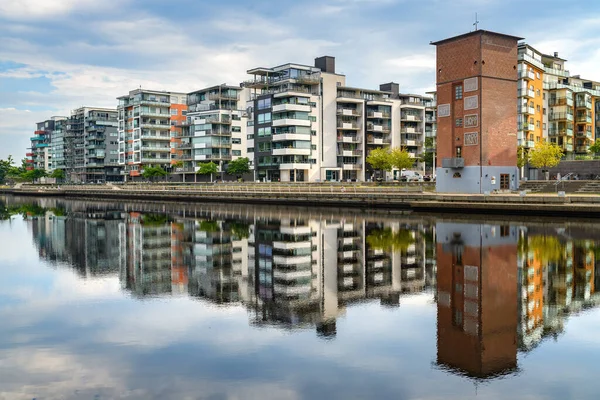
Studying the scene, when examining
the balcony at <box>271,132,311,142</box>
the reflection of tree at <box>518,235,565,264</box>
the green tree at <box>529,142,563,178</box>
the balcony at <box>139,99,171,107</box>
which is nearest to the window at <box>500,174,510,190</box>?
the green tree at <box>529,142,563,178</box>

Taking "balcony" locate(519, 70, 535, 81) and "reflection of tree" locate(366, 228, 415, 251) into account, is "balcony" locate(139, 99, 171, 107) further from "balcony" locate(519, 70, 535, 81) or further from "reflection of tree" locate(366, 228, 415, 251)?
"reflection of tree" locate(366, 228, 415, 251)

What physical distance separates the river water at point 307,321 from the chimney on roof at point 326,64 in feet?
323

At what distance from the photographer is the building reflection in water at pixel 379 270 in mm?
18219

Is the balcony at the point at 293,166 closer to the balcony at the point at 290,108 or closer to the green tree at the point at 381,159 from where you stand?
Answer: the balcony at the point at 290,108

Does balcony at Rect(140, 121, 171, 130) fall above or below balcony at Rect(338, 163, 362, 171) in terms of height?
above

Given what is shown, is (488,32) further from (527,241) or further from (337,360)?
(337,360)

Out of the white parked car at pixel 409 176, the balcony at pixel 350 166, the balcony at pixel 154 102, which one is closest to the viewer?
the white parked car at pixel 409 176

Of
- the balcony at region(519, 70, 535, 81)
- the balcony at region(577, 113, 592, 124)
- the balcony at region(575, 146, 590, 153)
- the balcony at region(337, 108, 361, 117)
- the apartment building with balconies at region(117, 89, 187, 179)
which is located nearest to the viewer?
the balcony at region(519, 70, 535, 81)

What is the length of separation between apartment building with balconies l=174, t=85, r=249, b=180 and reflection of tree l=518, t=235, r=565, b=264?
11108 centimetres

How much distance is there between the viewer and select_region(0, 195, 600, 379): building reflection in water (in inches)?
717

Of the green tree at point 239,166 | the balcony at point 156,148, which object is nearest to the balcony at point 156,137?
the balcony at point 156,148

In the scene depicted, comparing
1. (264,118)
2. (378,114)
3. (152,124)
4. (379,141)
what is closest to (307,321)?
(264,118)

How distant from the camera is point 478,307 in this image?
20.4 metres

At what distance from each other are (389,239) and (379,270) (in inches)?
531
